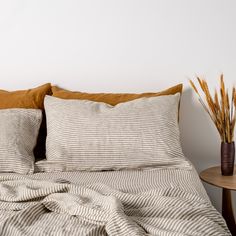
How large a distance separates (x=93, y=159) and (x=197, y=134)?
0.87 meters

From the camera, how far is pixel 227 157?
256 centimetres

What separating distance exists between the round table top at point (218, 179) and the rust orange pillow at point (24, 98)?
1.07 m

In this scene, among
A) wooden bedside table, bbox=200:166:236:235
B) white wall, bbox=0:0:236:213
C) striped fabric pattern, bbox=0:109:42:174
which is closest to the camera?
striped fabric pattern, bbox=0:109:42:174

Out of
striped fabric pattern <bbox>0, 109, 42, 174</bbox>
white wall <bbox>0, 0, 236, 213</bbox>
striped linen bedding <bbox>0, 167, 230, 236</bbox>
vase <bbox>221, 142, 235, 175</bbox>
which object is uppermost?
white wall <bbox>0, 0, 236, 213</bbox>

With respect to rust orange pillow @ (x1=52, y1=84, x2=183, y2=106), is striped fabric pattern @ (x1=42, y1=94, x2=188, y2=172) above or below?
below

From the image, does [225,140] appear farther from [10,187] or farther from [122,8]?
[10,187]

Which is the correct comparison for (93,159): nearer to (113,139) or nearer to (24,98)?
(113,139)

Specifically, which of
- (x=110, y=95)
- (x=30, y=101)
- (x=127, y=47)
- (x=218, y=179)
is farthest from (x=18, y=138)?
(x=218, y=179)

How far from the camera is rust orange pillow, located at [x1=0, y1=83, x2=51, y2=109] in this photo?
2.65 m

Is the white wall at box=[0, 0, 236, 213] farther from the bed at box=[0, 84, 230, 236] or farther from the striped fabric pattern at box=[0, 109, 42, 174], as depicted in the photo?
the striped fabric pattern at box=[0, 109, 42, 174]

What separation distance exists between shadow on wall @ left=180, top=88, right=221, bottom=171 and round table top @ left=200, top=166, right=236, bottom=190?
0.65ft

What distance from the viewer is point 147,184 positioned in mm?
2078

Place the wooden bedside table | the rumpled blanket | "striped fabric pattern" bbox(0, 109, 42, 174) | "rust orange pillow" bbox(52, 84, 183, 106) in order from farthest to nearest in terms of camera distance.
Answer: "rust orange pillow" bbox(52, 84, 183, 106) → the wooden bedside table → "striped fabric pattern" bbox(0, 109, 42, 174) → the rumpled blanket

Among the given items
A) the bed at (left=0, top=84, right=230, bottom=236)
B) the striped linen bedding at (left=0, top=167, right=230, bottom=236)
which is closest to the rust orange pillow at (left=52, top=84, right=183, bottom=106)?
the bed at (left=0, top=84, right=230, bottom=236)
